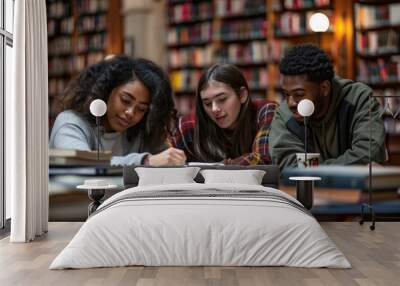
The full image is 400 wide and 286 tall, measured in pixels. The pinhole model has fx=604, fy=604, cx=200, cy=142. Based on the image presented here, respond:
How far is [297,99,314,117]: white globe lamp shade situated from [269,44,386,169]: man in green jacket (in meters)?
0.08

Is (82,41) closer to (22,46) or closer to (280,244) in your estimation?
(22,46)

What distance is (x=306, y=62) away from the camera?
6.44 meters

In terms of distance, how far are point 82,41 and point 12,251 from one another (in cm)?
272

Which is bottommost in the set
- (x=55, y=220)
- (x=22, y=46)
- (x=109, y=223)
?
(x=55, y=220)

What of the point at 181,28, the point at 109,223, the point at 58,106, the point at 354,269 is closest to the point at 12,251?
the point at 109,223

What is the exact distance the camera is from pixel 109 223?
4.13 metres

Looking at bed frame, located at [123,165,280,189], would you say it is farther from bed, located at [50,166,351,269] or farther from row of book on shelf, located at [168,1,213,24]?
bed, located at [50,166,351,269]

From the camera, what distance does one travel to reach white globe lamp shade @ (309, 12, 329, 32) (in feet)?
21.1

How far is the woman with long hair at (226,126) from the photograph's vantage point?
6.35 m

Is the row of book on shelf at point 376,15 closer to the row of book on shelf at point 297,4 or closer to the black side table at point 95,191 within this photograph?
the row of book on shelf at point 297,4

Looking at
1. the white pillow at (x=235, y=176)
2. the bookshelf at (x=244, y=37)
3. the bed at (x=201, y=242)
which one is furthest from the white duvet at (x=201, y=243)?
the bookshelf at (x=244, y=37)

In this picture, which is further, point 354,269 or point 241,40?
point 241,40

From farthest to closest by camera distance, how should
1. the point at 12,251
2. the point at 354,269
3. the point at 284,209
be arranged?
the point at 12,251 < the point at 284,209 < the point at 354,269

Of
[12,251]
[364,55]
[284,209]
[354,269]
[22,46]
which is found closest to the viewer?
[354,269]
